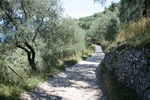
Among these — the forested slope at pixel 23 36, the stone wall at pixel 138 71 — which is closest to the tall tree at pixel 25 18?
the forested slope at pixel 23 36

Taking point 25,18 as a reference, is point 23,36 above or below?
below

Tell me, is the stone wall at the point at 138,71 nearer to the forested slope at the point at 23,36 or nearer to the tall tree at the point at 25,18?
the forested slope at the point at 23,36

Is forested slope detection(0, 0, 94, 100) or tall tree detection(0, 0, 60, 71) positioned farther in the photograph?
tall tree detection(0, 0, 60, 71)

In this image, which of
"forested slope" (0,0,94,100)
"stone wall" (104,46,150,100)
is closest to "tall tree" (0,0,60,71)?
"forested slope" (0,0,94,100)

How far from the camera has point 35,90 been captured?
767cm

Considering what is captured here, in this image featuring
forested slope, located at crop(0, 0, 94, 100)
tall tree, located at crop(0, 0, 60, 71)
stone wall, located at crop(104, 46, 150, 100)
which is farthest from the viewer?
tall tree, located at crop(0, 0, 60, 71)

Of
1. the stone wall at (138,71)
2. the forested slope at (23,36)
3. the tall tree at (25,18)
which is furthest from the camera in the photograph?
the tall tree at (25,18)

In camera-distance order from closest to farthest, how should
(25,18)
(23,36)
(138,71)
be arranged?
(138,71)
(23,36)
(25,18)

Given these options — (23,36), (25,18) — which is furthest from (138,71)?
(25,18)

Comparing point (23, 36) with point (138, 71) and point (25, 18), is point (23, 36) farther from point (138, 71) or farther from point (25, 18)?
point (138, 71)

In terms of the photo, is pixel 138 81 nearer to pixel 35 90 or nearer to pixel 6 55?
pixel 35 90

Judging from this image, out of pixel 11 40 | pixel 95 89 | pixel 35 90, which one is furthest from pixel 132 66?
pixel 11 40

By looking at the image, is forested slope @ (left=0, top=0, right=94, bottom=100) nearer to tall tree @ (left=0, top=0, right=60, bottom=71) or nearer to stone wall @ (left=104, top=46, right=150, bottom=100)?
tall tree @ (left=0, top=0, right=60, bottom=71)

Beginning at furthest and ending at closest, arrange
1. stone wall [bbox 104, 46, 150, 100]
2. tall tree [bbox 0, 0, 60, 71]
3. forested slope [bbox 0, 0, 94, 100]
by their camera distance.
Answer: tall tree [bbox 0, 0, 60, 71] → forested slope [bbox 0, 0, 94, 100] → stone wall [bbox 104, 46, 150, 100]
